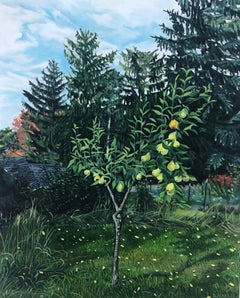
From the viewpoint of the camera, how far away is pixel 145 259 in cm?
201

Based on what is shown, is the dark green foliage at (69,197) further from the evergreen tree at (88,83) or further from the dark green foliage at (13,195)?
the evergreen tree at (88,83)

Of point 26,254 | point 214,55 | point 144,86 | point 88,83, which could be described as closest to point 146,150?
point 144,86

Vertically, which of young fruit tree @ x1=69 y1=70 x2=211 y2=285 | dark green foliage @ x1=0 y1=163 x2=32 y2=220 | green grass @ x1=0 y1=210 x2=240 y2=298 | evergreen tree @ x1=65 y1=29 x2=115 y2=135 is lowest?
green grass @ x1=0 y1=210 x2=240 y2=298

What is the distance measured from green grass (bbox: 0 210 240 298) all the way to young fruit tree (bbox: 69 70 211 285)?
6 cm

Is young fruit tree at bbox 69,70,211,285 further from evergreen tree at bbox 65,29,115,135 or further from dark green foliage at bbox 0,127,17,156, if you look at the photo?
dark green foliage at bbox 0,127,17,156

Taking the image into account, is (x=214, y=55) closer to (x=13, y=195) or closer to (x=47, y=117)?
(x=47, y=117)

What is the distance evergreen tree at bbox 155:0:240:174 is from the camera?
2.02 meters

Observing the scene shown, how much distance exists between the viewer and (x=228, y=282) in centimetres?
203

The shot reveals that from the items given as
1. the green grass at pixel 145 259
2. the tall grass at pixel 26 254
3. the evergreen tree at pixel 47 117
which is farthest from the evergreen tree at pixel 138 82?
the tall grass at pixel 26 254

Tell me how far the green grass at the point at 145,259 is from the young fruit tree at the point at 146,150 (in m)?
0.06

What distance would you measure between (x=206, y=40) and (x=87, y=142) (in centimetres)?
70

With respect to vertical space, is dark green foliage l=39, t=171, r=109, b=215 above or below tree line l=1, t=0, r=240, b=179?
below

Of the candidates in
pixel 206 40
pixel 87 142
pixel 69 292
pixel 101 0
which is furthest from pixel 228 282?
pixel 101 0

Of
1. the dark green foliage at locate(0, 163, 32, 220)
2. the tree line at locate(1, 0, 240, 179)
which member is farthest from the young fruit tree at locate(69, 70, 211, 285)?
the dark green foliage at locate(0, 163, 32, 220)
